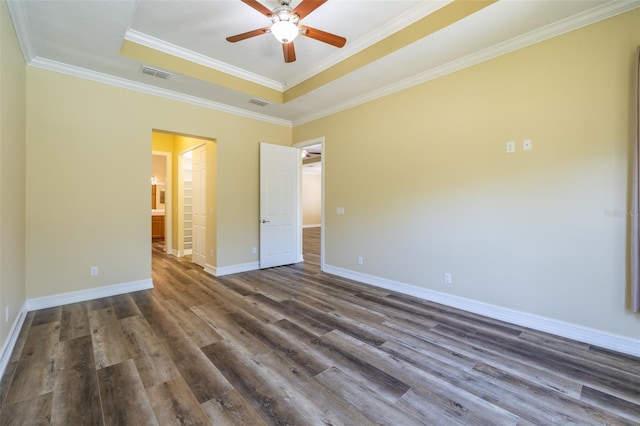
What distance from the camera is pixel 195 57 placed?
11.8 feet

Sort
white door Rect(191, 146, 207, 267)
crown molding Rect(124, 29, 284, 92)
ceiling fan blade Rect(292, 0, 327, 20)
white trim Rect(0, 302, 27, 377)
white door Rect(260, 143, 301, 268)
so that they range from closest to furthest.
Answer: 1. white trim Rect(0, 302, 27, 377)
2. ceiling fan blade Rect(292, 0, 327, 20)
3. crown molding Rect(124, 29, 284, 92)
4. white door Rect(260, 143, 301, 268)
5. white door Rect(191, 146, 207, 267)

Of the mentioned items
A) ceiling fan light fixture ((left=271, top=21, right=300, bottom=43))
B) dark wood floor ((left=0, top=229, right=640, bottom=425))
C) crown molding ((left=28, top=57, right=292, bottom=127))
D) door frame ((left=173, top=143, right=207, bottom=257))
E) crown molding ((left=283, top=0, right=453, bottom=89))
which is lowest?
dark wood floor ((left=0, top=229, right=640, bottom=425))

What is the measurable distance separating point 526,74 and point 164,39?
4.06m

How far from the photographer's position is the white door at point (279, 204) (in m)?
5.21

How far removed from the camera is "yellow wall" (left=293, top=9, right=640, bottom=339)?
7.84 feet

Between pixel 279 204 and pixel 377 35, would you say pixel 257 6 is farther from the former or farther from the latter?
pixel 279 204

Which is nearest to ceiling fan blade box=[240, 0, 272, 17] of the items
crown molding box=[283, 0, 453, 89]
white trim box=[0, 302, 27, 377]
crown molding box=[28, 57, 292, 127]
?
crown molding box=[283, 0, 453, 89]

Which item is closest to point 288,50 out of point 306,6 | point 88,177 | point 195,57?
point 306,6

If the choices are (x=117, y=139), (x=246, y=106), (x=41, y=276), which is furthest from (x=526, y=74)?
(x=41, y=276)

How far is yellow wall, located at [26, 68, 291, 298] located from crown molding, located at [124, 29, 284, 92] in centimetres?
90

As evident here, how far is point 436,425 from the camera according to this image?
1572 millimetres

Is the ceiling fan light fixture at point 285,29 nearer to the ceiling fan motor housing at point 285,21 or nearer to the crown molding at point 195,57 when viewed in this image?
the ceiling fan motor housing at point 285,21

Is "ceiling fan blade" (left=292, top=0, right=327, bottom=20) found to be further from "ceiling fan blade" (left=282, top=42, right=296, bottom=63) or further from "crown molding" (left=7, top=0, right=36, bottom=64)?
"crown molding" (left=7, top=0, right=36, bottom=64)

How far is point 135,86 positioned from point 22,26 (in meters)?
1.31
